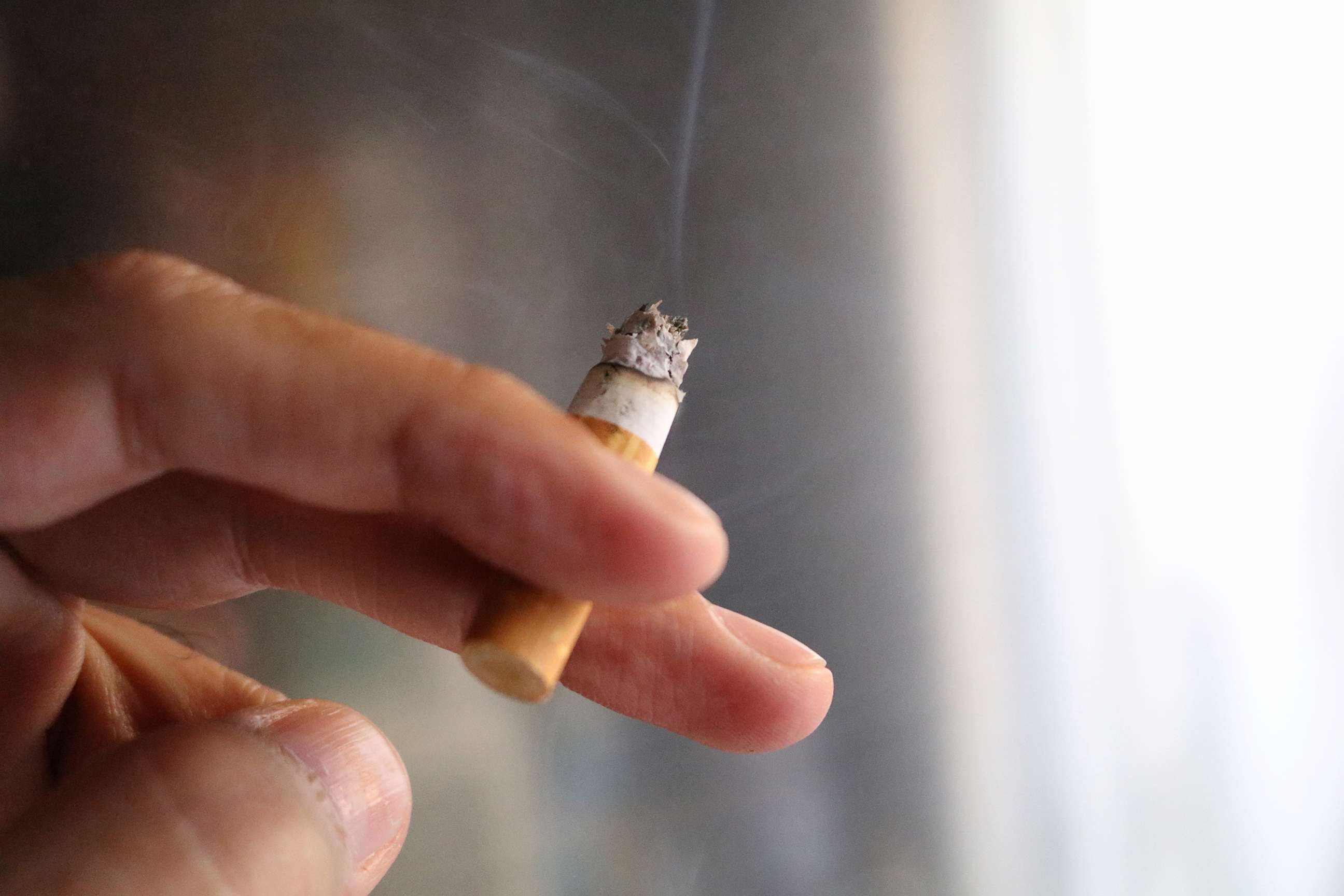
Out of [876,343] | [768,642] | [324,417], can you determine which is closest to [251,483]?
[324,417]

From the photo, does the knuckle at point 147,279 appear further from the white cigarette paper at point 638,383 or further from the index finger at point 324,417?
the white cigarette paper at point 638,383

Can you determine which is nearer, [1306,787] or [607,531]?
[607,531]

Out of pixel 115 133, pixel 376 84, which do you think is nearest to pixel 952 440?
pixel 376 84

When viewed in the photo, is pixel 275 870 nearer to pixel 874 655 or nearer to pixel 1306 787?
pixel 874 655

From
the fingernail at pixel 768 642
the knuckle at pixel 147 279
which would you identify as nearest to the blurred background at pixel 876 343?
the fingernail at pixel 768 642

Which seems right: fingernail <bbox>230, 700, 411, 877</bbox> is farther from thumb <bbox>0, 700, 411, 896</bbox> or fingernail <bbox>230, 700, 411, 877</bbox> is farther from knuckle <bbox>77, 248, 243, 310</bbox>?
knuckle <bbox>77, 248, 243, 310</bbox>

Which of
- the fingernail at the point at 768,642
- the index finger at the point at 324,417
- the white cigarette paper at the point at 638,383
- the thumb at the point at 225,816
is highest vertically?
the white cigarette paper at the point at 638,383

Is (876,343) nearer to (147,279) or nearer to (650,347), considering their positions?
(650,347)

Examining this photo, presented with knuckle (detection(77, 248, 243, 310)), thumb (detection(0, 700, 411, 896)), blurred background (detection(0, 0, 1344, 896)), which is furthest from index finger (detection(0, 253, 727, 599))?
blurred background (detection(0, 0, 1344, 896))
